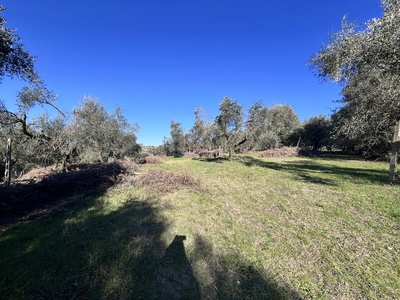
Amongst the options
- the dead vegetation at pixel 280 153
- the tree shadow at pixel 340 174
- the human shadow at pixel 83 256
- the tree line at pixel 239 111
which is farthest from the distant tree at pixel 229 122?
the human shadow at pixel 83 256

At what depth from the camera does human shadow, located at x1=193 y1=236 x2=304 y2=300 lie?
2330 mm

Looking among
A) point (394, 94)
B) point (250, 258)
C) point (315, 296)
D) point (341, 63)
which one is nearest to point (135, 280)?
point (250, 258)

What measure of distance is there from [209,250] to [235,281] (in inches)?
28.8

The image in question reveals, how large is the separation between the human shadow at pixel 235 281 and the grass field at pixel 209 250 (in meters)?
A: 0.01

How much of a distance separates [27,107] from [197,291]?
36.9 ft

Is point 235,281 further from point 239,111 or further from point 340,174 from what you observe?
point 239,111

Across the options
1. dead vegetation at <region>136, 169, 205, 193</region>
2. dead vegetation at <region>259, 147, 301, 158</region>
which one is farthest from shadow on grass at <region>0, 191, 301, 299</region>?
dead vegetation at <region>259, 147, 301, 158</region>

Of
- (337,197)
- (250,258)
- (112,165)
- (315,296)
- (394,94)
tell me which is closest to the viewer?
(315,296)

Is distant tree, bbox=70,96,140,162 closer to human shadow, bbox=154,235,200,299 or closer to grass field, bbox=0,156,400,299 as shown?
grass field, bbox=0,156,400,299

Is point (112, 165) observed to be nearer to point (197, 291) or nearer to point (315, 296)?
point (197, 291)

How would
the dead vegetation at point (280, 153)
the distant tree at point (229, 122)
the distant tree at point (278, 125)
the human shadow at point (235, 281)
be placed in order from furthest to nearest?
1. the distant tree at point (278, 125)
2. the dead vegetation at point (280, 153)
3. the distant tree at point (229, 122)
4. the human shadow at point (235, 281)

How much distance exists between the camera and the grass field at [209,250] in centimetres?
239

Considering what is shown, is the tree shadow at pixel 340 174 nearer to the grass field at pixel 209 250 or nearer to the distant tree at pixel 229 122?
the grass field at pixel 209 250

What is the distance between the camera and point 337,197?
5449 millimetres
